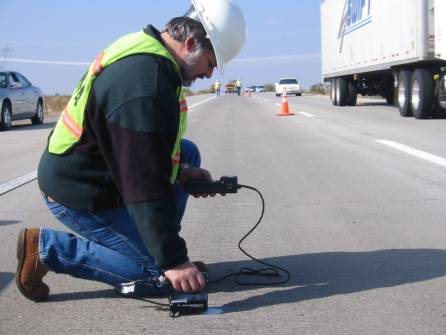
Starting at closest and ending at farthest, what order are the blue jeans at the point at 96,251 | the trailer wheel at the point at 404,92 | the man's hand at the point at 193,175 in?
the blue jeans at the point at 96,251
the man's hand at the point at 193,175
the trailer wheel at the point at 404,92

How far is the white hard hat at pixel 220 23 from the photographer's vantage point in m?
3.47

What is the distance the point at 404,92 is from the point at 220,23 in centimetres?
1637

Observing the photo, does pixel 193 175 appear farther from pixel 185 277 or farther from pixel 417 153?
pixel 417 153

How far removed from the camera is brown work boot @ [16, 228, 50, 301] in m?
3.75

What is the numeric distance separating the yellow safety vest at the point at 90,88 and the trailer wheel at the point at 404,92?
1606 cm

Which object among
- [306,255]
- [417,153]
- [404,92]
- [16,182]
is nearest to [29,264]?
[306,255]

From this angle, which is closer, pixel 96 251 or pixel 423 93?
pixel 96 251

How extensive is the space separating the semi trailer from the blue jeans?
42.6 feet

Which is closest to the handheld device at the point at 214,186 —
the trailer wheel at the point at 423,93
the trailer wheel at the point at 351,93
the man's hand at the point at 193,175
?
the man's hand at the point at 193,175

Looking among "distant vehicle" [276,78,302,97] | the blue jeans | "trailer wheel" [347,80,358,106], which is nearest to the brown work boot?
the blue jeans

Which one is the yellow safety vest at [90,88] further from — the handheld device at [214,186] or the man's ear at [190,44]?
the handheld device at [214,186]

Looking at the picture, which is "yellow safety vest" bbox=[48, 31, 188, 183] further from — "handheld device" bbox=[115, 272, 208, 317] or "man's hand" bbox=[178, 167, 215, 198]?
"handheld device" bbox=[115, 272, 208, 317]

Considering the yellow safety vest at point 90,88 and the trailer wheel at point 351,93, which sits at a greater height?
the yellow safety vest at point 90,88

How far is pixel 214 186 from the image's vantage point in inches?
152
